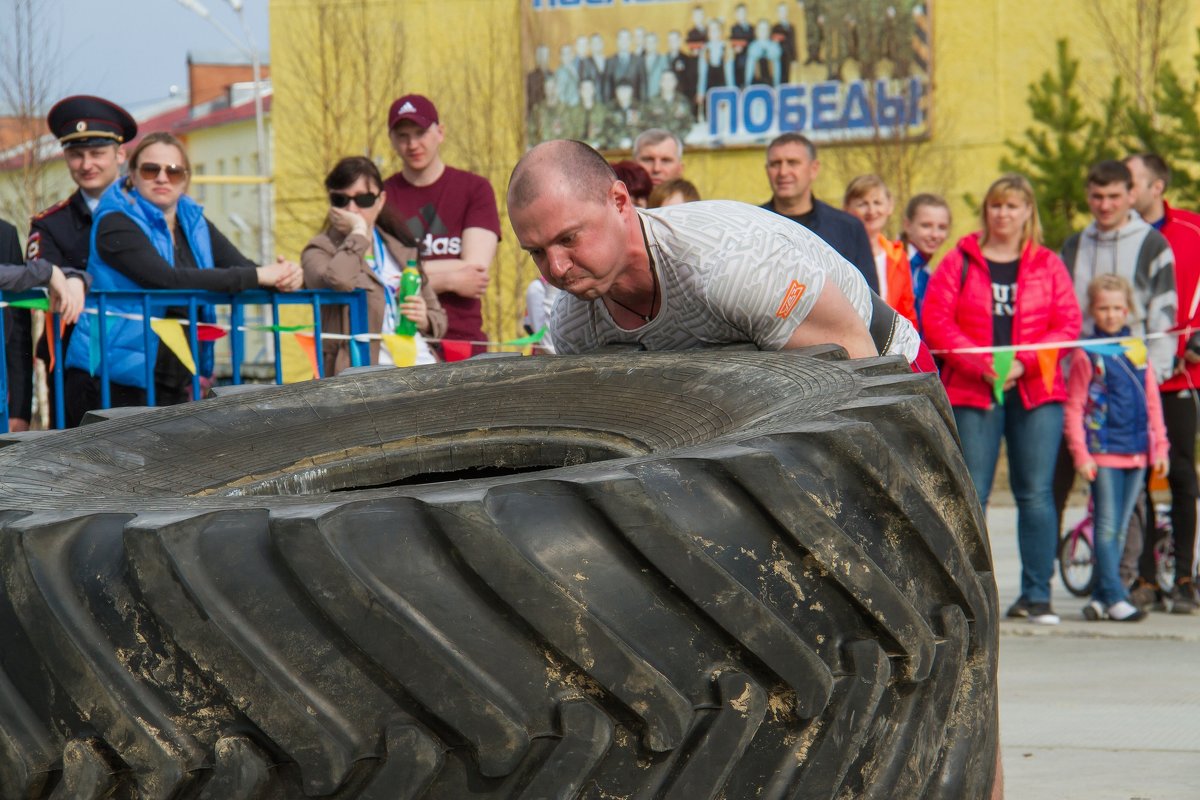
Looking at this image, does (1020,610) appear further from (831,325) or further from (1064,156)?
(1064,156)

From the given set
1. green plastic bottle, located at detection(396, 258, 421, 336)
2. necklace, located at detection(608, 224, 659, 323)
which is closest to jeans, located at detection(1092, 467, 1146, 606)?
green plastic bottle, located at detection(396, 258, 421, 336)

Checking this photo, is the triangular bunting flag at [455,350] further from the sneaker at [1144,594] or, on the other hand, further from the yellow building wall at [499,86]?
the yellow building wall at [499,86]

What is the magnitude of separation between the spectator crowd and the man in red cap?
0.01 m

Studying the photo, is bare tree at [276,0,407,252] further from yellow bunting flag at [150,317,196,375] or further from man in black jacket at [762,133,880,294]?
yellow bunting flag at [150,317,196,375]

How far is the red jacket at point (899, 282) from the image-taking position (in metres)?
6.84

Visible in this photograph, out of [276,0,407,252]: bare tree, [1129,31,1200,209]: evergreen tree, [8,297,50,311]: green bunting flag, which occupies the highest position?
[276,0,407,252]: bare tree

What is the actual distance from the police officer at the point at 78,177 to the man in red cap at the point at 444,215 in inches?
50.0

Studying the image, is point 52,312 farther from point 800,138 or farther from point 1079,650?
point 1079,650

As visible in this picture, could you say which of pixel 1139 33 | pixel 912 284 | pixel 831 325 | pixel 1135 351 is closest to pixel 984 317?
pixel 912 284

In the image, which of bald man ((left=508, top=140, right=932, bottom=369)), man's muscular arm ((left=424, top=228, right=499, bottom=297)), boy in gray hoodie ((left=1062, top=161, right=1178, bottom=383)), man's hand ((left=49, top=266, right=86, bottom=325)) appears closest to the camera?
bald man ((left=508, top=140, right=932, bottom=369))

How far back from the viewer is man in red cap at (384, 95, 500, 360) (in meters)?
6.65

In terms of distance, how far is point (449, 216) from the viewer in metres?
6.75

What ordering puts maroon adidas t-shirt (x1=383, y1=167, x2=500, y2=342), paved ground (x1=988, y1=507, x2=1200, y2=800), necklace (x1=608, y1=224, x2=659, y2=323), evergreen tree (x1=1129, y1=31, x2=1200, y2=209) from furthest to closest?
evergreen tree (x1=1129, y1=31, x2=1200, y2=209), maroon adidas t-shirt (x1=383, y1=167, x2=500, y2=342), paved ground (x1=988, y1=507, x2=1200, y2=800), necklace (x1=608, y1=224, x2=659, y2=323)

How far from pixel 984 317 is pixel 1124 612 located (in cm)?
142
